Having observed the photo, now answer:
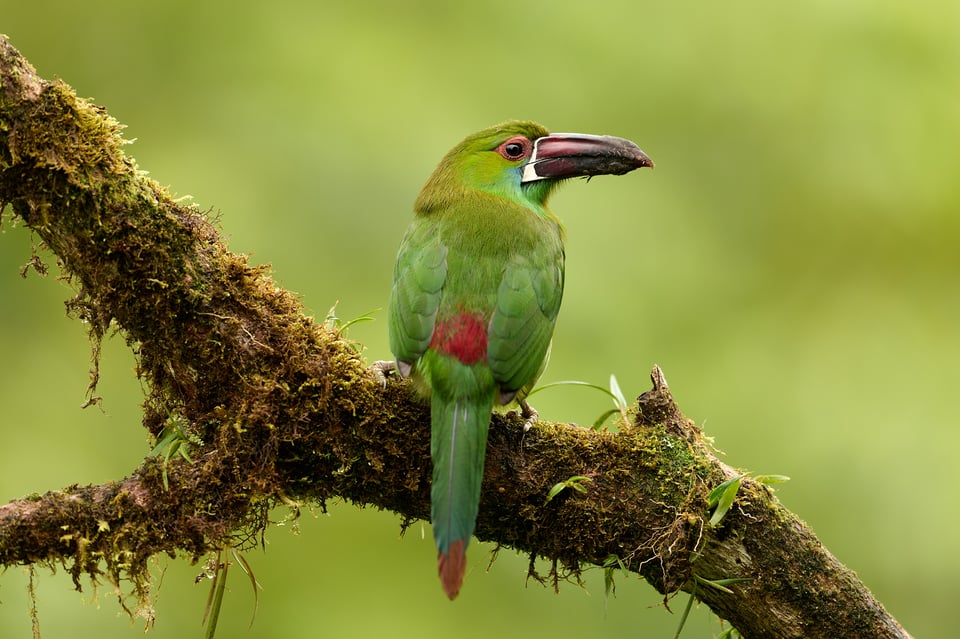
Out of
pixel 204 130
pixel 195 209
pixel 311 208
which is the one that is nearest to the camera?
pixel 195 209

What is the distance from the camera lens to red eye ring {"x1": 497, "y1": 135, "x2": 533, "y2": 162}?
3775 mm

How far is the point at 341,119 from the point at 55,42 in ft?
5.56

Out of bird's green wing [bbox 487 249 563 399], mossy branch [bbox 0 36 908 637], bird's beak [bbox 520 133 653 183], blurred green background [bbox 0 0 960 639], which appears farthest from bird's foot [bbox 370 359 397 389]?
blurred green background [bbox 0 0 960 639]

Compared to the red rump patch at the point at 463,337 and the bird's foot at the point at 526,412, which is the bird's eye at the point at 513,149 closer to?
the red rump patch at the point at 463,337

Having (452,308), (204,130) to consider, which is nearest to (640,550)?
(452,308)

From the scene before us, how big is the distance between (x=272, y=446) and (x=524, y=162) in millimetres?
1518

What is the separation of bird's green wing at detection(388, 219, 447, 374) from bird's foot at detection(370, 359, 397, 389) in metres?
0.04

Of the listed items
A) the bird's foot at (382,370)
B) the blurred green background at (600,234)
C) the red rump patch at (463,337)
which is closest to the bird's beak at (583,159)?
the red rump patch at (463,337)

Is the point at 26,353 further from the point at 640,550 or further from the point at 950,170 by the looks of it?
the point at 950,170

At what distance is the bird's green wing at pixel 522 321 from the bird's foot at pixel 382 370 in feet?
0.93

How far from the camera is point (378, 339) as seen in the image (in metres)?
4.68

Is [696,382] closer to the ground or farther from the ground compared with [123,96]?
closer to the ground

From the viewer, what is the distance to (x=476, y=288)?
3146 millimetres

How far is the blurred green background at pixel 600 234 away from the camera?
4953 mm
